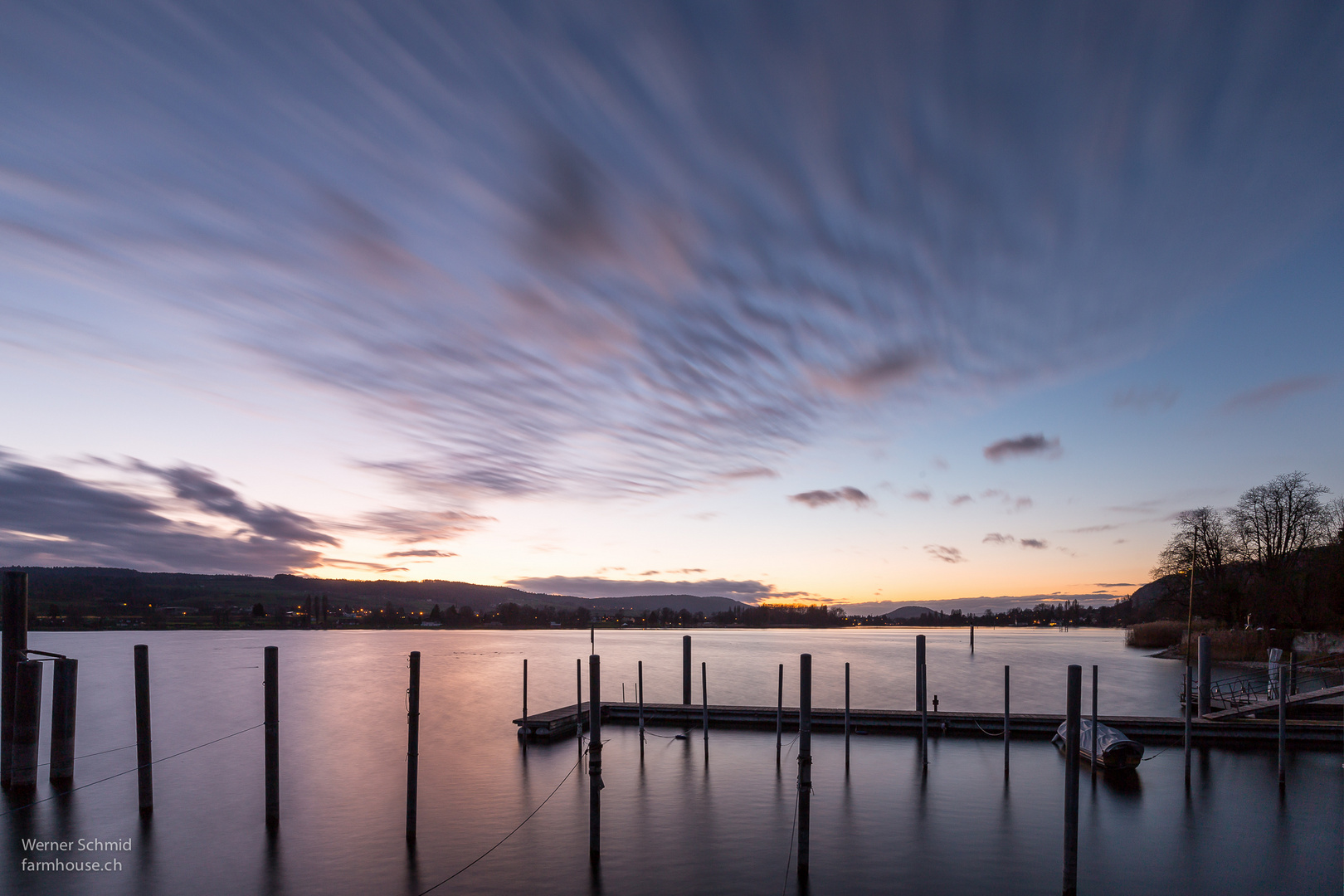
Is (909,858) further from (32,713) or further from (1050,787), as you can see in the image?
(32,713)

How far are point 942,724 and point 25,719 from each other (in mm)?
31497

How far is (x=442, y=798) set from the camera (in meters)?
24.0

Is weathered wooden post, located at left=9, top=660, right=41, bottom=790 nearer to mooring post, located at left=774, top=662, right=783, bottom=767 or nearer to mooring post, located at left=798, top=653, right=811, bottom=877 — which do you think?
mooring post, located at left=798, top=653, right=811, bottom=877

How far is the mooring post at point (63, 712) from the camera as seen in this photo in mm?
19469

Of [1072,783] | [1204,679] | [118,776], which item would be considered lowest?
[118,776]

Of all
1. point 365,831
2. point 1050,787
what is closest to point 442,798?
point 365,831

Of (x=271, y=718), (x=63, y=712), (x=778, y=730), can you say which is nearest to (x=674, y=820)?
(x=778, y=730)

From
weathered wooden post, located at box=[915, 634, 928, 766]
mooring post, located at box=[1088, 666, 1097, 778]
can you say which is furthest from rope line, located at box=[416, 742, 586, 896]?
mooring post, located at box=[1088, 666, 1097, 778]

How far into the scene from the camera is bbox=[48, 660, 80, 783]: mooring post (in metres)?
19.5

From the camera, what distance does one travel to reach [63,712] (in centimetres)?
1995

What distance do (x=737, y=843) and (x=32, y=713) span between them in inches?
723

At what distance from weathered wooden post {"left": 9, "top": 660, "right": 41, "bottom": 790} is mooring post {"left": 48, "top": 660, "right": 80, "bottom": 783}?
0.37 metres

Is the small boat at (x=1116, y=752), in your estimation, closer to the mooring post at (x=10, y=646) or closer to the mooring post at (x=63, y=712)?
the mooring post at (x=63, y=712)

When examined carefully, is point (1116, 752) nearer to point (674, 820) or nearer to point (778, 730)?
point (778, 730)
